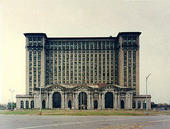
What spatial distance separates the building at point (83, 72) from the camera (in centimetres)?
12544

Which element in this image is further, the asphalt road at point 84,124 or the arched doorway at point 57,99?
the arched doorway at point 57,99

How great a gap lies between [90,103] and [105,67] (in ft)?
98.1

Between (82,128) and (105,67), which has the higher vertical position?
(105,67)

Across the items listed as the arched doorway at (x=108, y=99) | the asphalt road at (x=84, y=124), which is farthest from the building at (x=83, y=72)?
the asphalt road at (x=84, y=124)

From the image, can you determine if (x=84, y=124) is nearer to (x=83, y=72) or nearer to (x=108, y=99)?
(x=108, y=99)

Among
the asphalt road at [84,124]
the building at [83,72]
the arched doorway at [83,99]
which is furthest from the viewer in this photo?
the arched doorway at [83,99]

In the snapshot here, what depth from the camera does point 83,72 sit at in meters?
146

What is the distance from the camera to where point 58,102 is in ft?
415

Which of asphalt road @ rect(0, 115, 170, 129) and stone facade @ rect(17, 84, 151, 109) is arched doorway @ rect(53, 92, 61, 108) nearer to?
stone facade @ rect(17, 84, 151, 109)

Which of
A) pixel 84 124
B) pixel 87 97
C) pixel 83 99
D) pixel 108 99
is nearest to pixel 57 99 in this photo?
pixel 83 99

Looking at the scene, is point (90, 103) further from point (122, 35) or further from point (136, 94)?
point (122, 35)

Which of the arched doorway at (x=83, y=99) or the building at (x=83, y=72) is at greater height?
the building at (x=83, y=72)

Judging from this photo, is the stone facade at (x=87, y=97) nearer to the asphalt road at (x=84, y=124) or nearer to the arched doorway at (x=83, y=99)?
the arched doorway at (x=83, y=99)

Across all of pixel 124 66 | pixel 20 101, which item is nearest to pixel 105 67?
pixel 124 66
